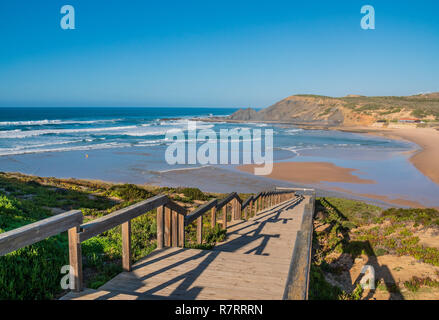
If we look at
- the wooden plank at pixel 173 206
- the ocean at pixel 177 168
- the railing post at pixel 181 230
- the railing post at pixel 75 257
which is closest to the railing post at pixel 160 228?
the wooden plank at pixel 173 206

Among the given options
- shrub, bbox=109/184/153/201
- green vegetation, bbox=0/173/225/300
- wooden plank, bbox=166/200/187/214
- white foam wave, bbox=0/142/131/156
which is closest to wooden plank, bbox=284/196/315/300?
wooden plank, bbox=166/200/187/214

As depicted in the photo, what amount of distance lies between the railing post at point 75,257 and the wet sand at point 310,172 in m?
21.0

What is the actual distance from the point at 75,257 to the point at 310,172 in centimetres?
2465

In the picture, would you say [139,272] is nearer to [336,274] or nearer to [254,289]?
[254,289]

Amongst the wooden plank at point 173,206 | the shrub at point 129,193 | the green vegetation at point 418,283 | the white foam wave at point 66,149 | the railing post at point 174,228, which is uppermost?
the wooden plank at point 173,206

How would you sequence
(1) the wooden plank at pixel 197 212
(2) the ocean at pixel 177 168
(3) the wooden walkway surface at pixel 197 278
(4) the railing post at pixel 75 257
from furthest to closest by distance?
(2) the ocean at pixel 177 168 < (1) the wooden plank at pixel 197 212 < (3) the wooden walkway surface at pixel 197 278 < (4) the railing post at pixel 75 257

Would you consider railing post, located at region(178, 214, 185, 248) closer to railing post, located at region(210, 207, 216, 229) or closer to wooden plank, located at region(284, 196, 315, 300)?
railing post, located at region(210, 207, 216, 229)

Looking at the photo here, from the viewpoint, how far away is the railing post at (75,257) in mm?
3136

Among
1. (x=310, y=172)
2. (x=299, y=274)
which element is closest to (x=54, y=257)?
(x=299, y=274)

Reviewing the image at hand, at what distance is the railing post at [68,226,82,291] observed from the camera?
10.3 ft

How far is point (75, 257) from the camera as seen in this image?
3.18 metres

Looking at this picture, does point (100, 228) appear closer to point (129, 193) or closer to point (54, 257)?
point (54, 257)

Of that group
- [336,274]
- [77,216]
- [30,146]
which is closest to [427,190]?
[336,274]

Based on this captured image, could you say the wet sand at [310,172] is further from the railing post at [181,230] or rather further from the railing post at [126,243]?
the railing post at [126,243]
